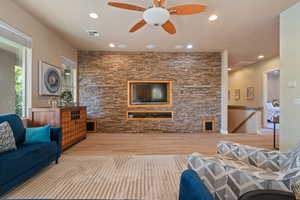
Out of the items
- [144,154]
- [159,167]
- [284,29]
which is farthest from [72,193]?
[284,29]

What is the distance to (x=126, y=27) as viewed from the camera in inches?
138

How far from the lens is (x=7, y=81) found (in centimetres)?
287

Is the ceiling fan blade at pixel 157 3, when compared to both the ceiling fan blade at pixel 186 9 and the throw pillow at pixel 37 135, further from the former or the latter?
the throw pillow at pixel 37 135

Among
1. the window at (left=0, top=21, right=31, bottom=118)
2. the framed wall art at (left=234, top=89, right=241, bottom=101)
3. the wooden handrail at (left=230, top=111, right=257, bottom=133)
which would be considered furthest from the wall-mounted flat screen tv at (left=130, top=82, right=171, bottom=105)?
the framed wall art at (left=234, top=89, right=241, bottom=101)

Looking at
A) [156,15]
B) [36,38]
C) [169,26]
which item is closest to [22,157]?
[156,15]

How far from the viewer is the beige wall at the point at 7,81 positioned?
277cm

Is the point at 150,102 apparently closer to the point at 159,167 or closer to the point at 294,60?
the point at 159,167

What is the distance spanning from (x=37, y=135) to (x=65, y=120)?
90 cm

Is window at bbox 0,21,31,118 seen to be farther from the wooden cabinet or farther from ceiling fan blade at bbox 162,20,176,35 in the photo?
ceiling fan blade at bbox 162,20,176,35


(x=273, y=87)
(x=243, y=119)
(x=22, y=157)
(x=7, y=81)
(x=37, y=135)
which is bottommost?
(x=243, y=119)

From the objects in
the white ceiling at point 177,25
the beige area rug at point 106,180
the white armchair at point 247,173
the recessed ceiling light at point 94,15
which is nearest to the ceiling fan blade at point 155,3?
the white ceiling at point 177,25

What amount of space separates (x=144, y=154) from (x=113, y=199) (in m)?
1.48

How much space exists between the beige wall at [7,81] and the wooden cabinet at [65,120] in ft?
1.26

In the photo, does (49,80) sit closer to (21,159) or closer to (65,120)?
(65,120)
